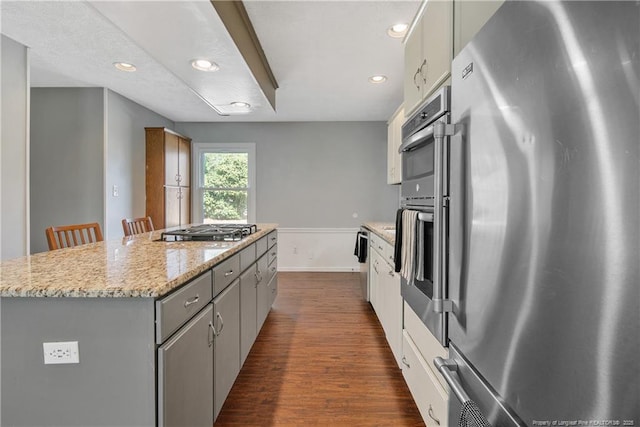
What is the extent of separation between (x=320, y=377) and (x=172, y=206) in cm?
360

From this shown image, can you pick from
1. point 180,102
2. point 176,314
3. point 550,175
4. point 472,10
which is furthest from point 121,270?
point 180,102

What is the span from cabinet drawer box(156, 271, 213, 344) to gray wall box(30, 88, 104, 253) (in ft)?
10.9

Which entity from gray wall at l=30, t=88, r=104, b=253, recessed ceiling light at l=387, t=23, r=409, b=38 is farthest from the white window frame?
recessed ceiling light at l=387, t=23, r=409, b=38

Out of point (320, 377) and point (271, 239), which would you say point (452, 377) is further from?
point (271, 239)

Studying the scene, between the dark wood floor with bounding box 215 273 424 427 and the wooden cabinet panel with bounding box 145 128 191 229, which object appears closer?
the dark wood floor with bounding box 215 273 424 427

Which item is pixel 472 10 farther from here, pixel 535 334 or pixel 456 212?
pixel 535 334

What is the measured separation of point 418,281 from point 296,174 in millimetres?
4252

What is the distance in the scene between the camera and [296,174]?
554cm

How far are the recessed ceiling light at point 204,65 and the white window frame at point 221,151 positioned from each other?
9.76 ft

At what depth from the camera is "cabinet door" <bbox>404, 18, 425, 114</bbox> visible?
1679 millimetres

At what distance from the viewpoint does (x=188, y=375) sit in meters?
1.19

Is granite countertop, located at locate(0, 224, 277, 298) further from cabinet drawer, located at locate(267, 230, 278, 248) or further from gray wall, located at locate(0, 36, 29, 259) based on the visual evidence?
gray wall, located at locate(0, 36, 29, 259)

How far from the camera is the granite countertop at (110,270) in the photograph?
0.97 m

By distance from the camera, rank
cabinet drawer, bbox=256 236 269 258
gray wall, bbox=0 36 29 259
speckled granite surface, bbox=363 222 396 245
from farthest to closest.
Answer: gray wall, bbox=0 36 29 259 → cabinet drawer, bbox=256 236 269 258 → speckled granite surface, bbox=363 222 396 245
